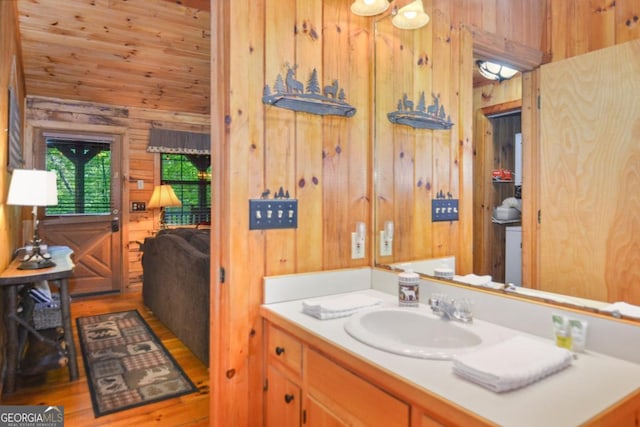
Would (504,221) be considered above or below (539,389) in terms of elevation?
above

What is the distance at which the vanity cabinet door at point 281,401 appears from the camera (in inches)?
53.2

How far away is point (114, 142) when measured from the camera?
525 cm

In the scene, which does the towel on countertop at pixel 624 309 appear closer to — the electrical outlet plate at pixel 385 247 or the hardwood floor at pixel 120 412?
the electrical outlet plate at pixel 385 247

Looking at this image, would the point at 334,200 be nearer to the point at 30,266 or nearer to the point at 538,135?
the point at 538,135

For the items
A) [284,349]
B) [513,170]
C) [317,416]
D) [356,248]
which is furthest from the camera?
[356,248]

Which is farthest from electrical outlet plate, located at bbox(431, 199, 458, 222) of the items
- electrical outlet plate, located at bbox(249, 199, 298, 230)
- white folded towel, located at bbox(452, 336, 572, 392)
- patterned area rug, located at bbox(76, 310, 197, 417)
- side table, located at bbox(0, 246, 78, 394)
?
side table, located at bbox(0, 246, 78, 394)

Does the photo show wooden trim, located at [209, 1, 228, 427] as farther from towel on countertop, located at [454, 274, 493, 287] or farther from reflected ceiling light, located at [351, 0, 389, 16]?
towel on countertop, located at [454, 274, 493, 287]

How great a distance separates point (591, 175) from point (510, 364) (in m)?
0.60

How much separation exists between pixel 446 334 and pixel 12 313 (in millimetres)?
2552

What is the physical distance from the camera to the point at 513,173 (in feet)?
4.37

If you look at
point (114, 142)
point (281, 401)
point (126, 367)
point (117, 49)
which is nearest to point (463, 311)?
point (281, 401)

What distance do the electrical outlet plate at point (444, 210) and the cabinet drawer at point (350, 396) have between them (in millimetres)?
853

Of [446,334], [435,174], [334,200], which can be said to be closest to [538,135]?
[435,174]

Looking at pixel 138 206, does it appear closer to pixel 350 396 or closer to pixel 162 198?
pixel 162 198
